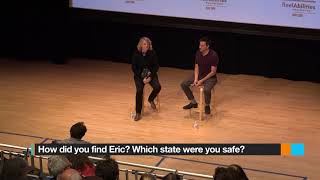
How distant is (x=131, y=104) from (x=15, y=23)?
10.6 feet

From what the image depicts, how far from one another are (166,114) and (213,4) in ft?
6.75

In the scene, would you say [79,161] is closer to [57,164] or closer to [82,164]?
[82,164]

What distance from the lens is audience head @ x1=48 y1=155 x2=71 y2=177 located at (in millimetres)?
4883

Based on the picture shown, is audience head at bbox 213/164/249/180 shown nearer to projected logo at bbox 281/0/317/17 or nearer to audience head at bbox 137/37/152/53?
audience head at bbox 137/37/152/53

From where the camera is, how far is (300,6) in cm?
912

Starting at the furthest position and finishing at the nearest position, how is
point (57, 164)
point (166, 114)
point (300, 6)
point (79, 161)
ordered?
Answer: point (300, 6), point (166, 114), point (79, 161), point (57, 164)

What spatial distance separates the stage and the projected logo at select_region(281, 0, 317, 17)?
1168 millimetres

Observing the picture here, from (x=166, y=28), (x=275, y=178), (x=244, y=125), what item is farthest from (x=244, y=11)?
(x=275, y=178)

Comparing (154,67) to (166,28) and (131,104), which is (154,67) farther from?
(166,28)

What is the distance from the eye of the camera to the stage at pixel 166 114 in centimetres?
A: 723

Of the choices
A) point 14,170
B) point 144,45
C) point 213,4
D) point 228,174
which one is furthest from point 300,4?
point 14,170

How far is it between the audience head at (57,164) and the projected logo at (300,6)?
5275 mm

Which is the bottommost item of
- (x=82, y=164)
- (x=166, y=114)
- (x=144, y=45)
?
(x=82, y=164)

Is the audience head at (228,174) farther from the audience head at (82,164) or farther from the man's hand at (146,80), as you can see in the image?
the man's hand at (146,80)
